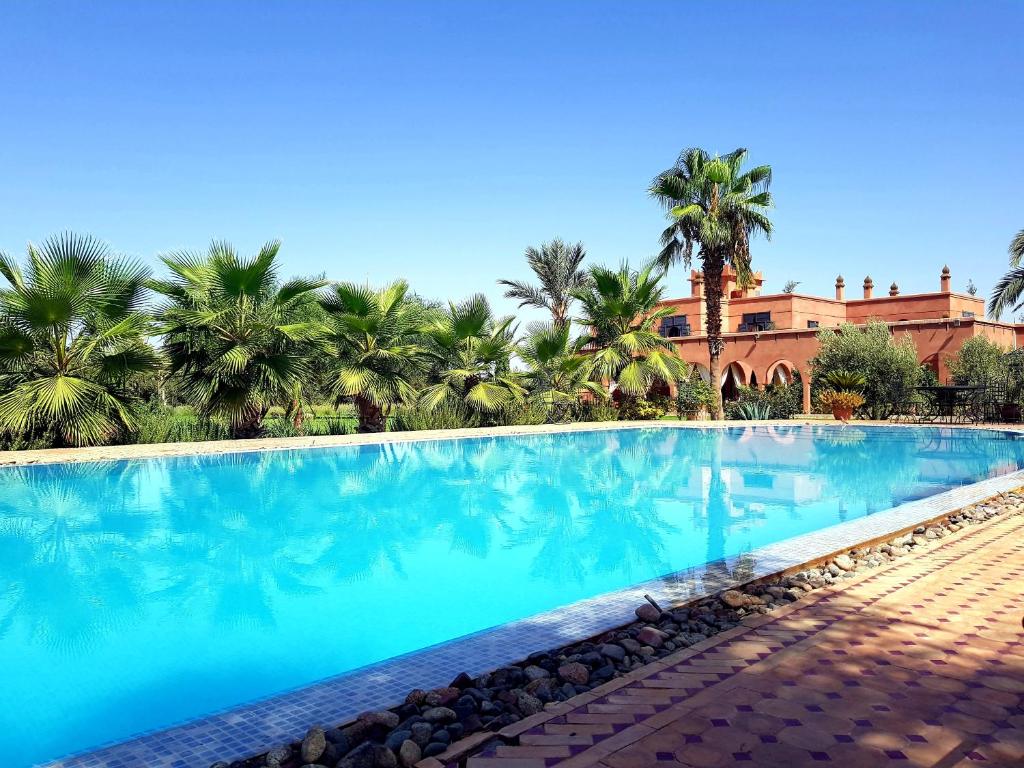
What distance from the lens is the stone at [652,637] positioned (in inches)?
151

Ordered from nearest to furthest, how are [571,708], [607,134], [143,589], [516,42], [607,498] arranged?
[571,708]
[143,589]
[607,498]
[516,42]
[607,134]

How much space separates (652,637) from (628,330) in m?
18.7

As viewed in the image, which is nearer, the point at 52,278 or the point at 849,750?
the point at 849,750

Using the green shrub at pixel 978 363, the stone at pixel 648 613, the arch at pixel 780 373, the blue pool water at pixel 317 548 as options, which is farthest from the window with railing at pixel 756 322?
the stone at pixel 648 613

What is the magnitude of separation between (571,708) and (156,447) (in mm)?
12752

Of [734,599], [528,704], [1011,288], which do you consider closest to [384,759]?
[528,704]

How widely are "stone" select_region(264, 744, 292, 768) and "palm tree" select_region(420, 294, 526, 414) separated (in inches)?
637

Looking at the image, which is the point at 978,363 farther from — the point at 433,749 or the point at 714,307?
the point at 433,749

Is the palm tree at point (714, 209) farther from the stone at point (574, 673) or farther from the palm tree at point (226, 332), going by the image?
the stone at point (574, 673)

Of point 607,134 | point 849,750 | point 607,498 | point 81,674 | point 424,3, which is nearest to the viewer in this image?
point 849,750

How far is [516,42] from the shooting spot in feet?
54.3

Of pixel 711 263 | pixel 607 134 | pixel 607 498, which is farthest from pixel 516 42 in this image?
pixel 607 498

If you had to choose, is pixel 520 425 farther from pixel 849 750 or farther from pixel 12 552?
pixel 849 750

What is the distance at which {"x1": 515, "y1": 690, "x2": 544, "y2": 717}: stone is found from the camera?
3.04 metres
